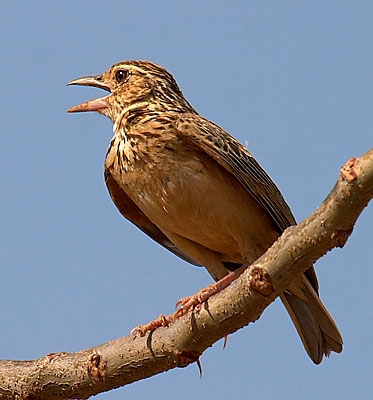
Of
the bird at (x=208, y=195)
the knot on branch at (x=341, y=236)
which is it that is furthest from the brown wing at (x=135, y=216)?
the knot on branch at (x=341, y=236)

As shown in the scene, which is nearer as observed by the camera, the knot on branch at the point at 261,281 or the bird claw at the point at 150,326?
the knot on branch at the point at 261,281

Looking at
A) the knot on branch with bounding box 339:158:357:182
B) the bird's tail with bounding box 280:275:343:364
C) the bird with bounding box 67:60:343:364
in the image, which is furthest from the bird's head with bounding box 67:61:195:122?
the knot on branch with bounding box 339:158:357:182

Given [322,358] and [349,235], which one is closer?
[349,235]

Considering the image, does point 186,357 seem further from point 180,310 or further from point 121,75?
point 121,75

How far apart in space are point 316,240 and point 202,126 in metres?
2.98

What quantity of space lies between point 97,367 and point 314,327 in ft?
8.43

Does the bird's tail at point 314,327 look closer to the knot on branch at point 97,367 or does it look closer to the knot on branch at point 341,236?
the knot on branch at point 97,367

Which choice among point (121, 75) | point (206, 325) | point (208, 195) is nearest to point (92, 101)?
point (121, 75)

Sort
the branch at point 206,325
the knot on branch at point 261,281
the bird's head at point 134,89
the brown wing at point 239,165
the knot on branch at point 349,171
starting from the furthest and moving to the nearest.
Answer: the bird's head at point 134,89 < the brown wing at point 239,165 < the knot on branch at point 261,281 < the branch at point 206,325 < the knot on branch at point 349,171

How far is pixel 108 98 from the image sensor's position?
9.12 metres

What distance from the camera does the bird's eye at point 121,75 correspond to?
30.3ft

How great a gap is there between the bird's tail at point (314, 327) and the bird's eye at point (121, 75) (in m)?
3.06

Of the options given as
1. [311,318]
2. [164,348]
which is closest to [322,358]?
[311,318]

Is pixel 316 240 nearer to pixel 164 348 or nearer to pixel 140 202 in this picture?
pixel 164 348
